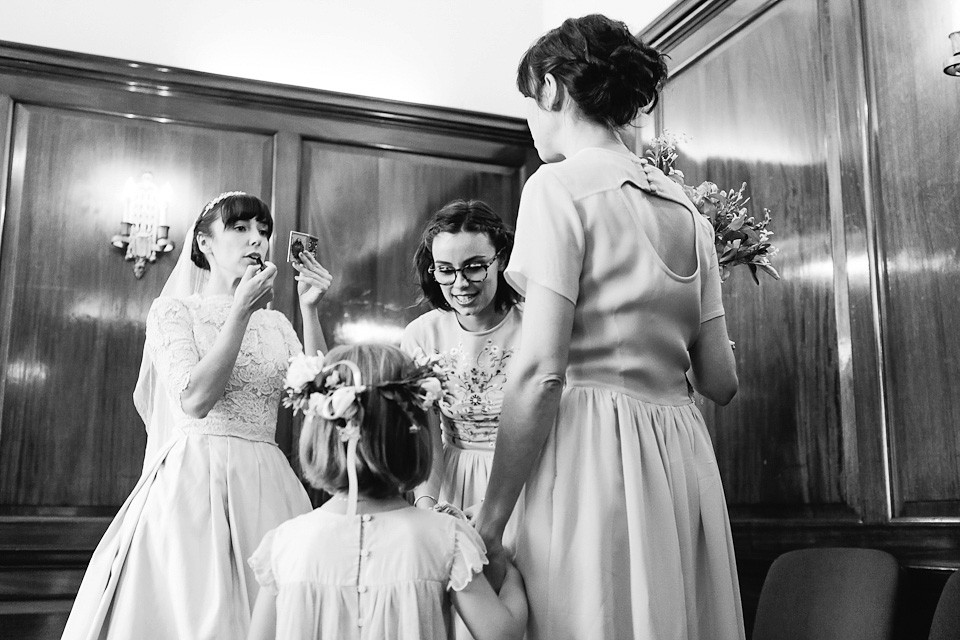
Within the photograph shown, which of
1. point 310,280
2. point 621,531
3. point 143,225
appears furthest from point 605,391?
point 143,225

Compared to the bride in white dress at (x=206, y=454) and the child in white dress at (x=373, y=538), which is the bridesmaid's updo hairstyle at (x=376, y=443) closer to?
the child in white dress at (x=373, y=538)

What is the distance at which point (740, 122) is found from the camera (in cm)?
361

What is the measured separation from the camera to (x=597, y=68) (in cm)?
179

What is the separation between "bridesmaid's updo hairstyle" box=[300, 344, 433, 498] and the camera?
168 centimetres

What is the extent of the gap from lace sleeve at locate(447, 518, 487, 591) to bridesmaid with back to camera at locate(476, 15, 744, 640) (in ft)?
0.12

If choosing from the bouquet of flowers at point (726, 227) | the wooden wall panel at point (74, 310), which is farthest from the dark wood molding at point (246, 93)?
the bouquet of flowers at point (726, 227)

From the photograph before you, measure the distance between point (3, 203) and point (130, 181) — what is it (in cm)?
52

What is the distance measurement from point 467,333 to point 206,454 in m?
0.87

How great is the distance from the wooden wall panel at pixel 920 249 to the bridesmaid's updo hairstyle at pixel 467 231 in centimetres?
113

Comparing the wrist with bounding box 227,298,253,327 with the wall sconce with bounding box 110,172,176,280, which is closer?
the wrist with bounding box 227,298,253,327

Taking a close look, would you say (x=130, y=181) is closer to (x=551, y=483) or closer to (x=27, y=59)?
(x=27, y=59)

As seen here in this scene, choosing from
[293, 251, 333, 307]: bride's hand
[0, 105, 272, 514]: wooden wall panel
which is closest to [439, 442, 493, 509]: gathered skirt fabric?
[293, 251, 333, 307]: bride's hand

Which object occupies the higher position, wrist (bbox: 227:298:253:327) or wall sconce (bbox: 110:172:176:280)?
wall sconce (bbox: 110:172:176:280)

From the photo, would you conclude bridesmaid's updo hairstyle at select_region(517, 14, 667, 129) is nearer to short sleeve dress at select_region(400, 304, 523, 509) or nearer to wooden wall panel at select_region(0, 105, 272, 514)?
short sleeve dress at select_region(400, 304, 523, 509)
